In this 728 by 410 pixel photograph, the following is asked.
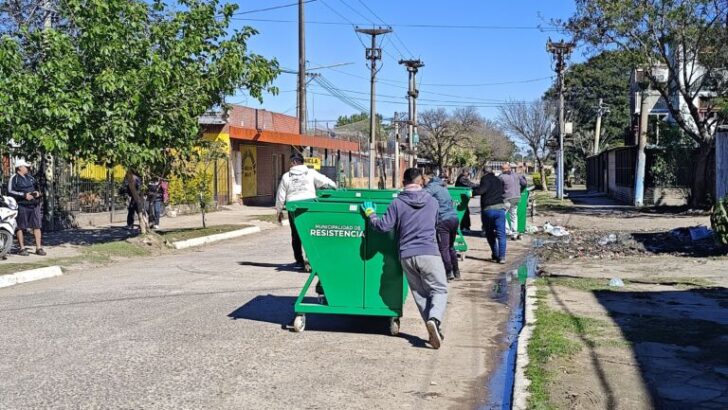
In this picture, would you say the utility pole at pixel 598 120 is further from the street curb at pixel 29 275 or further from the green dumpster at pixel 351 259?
the green dumpster at pixel 351 259

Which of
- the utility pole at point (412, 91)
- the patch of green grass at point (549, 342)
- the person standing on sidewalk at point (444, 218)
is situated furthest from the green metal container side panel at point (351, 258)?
the utility pole at point (412, 91)

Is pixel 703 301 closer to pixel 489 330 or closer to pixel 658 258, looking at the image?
pixel 489 330

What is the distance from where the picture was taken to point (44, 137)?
13.7 m

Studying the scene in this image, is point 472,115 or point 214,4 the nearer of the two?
point 214,4

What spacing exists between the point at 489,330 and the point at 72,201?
1555cm

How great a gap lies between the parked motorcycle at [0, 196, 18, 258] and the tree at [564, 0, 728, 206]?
61.9ft

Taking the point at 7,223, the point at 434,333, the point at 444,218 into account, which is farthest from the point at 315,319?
the point at 7,223

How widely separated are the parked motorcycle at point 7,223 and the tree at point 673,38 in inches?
743

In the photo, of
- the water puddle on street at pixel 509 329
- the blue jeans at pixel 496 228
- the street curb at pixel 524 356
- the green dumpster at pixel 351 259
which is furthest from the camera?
the blue jeans at pixel 496 228

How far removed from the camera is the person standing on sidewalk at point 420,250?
7.38 meters

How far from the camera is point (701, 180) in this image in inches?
1019

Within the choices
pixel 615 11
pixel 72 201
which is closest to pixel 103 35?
pixel 72 201

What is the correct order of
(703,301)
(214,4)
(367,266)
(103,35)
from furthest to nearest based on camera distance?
(214,4)
(103,35)
(703,301)
(367,266)

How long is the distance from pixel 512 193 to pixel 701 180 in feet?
40.8
